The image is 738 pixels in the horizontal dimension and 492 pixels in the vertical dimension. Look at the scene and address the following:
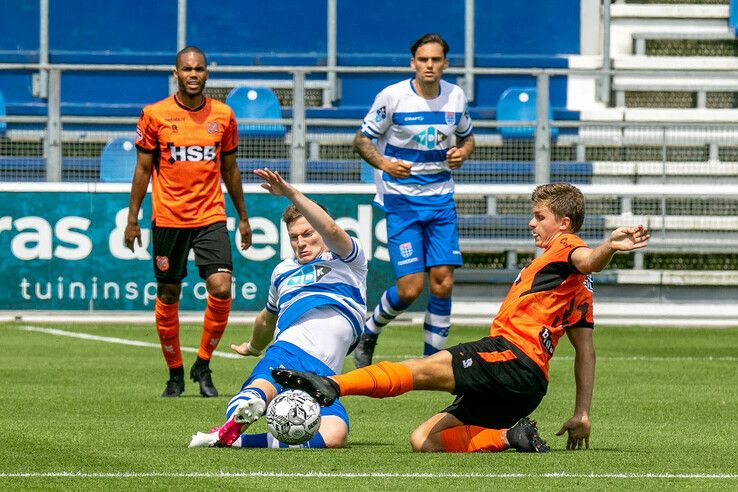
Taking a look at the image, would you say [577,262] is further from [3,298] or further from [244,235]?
[3,298]

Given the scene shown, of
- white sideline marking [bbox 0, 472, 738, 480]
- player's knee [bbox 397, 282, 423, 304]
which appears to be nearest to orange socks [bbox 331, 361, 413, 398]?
white sideline marking [bbox 0, 472, 738, 480]

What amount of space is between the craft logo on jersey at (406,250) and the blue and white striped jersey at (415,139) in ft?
0.94

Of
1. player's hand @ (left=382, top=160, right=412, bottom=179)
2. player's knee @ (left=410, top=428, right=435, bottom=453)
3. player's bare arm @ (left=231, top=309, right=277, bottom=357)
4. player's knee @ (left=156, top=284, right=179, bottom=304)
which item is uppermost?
player's hand @ (left=382, top=160, right=412, bottom=179)

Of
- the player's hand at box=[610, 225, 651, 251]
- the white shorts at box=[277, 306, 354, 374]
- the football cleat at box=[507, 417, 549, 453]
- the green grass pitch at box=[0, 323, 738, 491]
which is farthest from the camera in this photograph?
the white shorts at box=[277, 306, 354, 374]

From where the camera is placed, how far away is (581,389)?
21.6ft

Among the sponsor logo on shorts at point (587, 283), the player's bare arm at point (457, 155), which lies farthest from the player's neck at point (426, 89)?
the sponsor logo on shorts at point (587, 283)

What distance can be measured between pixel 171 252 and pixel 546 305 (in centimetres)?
364

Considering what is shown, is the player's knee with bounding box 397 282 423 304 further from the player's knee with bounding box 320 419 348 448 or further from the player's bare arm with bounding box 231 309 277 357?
the player's knee with bounding box 320 419 348 448

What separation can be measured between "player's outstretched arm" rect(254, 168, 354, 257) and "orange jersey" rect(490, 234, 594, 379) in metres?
0.89

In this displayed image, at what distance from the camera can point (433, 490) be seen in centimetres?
525

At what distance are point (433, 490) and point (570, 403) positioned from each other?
13.0 feet

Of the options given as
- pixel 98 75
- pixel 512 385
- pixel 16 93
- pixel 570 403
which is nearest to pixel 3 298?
pixel 98 75

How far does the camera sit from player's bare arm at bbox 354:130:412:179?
10.9m

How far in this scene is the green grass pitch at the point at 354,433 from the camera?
18.2 ft
